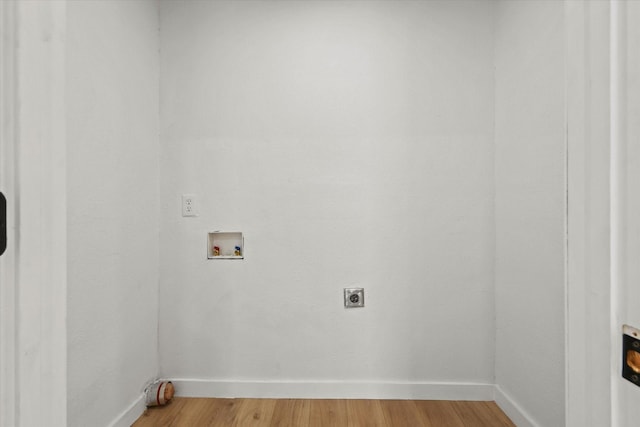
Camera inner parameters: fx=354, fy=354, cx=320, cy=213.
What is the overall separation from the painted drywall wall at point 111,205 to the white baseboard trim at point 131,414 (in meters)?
0.02

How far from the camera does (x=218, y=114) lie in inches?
81.9

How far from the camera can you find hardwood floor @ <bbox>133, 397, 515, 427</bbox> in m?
1.77

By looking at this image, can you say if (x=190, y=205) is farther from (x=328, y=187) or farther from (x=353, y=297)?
(x=353, y=297)

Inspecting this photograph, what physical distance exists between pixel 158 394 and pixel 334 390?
0.96 m

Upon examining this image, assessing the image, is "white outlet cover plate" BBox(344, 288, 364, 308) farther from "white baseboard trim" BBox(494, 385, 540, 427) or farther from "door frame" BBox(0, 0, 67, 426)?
"door frame" BBox(0, 0, 67, 426)

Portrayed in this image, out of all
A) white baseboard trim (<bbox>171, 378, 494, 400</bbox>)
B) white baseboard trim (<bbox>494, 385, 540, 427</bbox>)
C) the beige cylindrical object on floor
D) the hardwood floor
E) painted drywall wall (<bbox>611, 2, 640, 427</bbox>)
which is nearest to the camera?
painted drywall wall (<bbox>611, 2, 640, 427</bbox>)

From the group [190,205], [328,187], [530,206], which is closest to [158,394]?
[190,205]

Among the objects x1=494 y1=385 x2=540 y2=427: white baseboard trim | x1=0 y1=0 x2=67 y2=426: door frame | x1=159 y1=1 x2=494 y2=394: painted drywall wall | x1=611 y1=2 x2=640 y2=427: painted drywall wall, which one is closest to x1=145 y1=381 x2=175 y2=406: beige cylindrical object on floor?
x1=159 y1=1 x2=494 y2=394: painted drywall wall

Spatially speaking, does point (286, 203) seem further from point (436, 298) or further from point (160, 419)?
point (160, 419)

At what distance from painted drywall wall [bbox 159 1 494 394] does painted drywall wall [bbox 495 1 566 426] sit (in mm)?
126

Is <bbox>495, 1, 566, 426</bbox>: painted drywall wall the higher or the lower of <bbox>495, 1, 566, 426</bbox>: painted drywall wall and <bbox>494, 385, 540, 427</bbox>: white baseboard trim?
the higher

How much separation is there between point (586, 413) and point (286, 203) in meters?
1.75

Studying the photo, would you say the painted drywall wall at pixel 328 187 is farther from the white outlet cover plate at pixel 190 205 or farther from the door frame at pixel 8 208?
the door frame at pixel 8 208

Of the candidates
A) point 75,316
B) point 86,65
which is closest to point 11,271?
point 75,316
